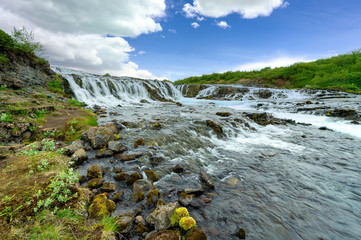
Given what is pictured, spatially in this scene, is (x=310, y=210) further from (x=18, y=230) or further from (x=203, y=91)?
(x=203, y=91)

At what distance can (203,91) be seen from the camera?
36688 millimetres

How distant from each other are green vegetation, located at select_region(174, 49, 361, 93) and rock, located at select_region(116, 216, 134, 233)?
1433 inches

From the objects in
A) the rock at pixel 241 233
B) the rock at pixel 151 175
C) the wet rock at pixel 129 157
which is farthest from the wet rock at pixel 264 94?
the rock at pixel 241 233

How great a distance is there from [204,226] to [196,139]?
4755 millimetres

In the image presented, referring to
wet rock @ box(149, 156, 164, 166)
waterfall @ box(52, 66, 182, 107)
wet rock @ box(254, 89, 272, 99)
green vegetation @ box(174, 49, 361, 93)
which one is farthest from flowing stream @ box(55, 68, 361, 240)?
green vegetation @ box(174, 49, 361, 93)

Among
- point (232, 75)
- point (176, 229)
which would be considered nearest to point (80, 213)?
point (176, 229)

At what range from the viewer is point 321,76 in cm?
3441

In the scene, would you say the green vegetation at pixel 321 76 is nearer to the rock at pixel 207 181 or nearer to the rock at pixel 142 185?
the rock at pixel 207 181

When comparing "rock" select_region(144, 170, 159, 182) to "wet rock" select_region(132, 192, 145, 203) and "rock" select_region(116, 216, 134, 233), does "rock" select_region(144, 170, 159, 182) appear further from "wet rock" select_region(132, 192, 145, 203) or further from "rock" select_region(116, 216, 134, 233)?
"rock" select_region(116, 216, 134, 233)

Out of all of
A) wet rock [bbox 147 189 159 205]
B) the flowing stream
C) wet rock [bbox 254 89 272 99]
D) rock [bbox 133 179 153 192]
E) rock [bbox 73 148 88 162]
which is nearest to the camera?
the flowing stream

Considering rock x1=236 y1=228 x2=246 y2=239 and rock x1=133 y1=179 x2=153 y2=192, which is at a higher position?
rock x1=133 y1=179 x2=153 y2=192

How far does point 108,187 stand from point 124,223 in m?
1.21

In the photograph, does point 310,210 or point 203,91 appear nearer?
point 310,210

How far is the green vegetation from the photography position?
27.5 m
